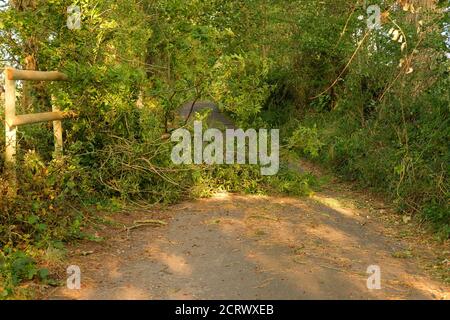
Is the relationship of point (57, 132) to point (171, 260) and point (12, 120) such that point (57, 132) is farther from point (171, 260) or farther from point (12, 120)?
point (171, 260)

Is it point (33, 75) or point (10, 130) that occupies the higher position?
point (33, 75)

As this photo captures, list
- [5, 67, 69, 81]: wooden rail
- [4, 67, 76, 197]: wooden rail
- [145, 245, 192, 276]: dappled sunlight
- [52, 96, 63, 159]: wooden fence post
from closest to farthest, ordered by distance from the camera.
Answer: [145, 245, 192, 276]: dappled sunlight < [4, 67, 76, 197]: wooden rail < [5, 67, 69, 81]: wooden rail < [52, 96, 63, 159]: wooden fence post

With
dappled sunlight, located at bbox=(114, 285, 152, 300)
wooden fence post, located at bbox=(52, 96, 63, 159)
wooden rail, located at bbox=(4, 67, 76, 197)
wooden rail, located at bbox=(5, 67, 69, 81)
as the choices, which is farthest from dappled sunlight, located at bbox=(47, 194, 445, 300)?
wooden rail, located at bbox=(5, 67, 69, 81)

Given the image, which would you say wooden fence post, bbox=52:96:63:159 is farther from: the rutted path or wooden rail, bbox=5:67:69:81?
the rutted path

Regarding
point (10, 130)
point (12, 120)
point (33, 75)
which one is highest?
point (33, 75)

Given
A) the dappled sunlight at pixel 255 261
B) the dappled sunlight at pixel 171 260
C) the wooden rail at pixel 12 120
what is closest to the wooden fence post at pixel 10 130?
the wooden rail at pixel 12 120

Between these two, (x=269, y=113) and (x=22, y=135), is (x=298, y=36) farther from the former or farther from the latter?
(x=22, y=135)

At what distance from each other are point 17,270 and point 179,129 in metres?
5.11

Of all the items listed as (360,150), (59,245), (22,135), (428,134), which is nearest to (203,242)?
(59,245)

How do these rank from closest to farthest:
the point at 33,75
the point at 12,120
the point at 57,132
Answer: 1. the point at 12,120
2. the point at 33,75
3. the point at 57,132

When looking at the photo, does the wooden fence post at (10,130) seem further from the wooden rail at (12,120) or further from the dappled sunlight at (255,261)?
the dappled sunlight at (255,261)

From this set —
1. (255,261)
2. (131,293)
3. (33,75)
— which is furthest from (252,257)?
(33,75)

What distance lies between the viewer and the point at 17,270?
5.23 m

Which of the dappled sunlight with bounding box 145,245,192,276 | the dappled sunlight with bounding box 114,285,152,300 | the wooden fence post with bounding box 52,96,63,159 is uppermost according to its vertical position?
the wooden fence post with bounding box 52,96,63,159
